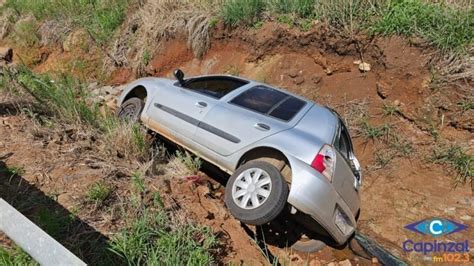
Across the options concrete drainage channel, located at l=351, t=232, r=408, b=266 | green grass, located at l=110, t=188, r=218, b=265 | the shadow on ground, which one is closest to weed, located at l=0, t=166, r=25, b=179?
the shadow on ground

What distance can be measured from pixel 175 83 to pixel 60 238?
2.97 metres

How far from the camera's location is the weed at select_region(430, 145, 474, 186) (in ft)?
16.3

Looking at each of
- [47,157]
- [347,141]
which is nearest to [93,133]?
[47,157]

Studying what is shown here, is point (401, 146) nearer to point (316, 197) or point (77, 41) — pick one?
point (316, 197)

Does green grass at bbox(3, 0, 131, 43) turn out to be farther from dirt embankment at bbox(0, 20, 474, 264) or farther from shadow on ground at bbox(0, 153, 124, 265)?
shadow on ground at bbox(0, 153, 124, 265)

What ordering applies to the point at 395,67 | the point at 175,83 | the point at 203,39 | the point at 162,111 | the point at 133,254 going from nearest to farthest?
the point at 133,254
the point at 162,111
the point at 175,83
the point at 395,67
the point at 203,39

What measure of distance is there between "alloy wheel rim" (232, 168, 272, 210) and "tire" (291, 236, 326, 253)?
1.05 m

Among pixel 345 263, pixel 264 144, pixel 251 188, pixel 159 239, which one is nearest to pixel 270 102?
pixel 264 144

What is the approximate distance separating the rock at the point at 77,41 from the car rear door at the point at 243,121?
6874mm

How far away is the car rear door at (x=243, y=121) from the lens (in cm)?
408

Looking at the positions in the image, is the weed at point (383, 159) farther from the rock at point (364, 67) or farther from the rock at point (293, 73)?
the rock at point (293, 73)

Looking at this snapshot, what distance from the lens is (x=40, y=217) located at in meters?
2.90

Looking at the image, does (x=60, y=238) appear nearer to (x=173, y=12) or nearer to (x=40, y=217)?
(x=40, y=217)

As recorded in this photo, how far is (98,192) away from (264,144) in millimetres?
1738
